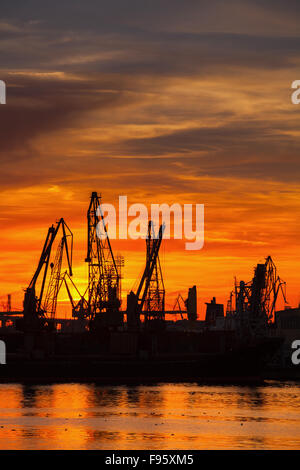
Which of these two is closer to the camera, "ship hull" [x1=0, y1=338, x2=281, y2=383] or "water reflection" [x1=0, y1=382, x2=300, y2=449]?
"water reflection" [x1=0, y1=382, x2=300, y2=449]

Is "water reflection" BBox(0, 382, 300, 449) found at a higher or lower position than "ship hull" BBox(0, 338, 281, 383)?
lower

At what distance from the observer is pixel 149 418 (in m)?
75.1

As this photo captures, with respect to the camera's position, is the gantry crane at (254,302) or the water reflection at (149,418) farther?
the gantry crane at (254,302)

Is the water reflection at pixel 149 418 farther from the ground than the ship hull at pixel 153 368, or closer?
closer

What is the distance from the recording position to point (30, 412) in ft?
263

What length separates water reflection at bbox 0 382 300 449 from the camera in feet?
191

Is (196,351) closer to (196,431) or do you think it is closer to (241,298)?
(241,298)

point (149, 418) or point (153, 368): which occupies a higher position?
point (153, 368)

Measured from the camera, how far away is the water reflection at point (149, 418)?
5828cm

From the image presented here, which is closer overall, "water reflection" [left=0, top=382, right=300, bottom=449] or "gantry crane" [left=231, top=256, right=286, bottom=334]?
"water reflection" [left=0, top=382, right=300, bottom=449]

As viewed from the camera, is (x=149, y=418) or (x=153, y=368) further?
(x=153, y=368)
